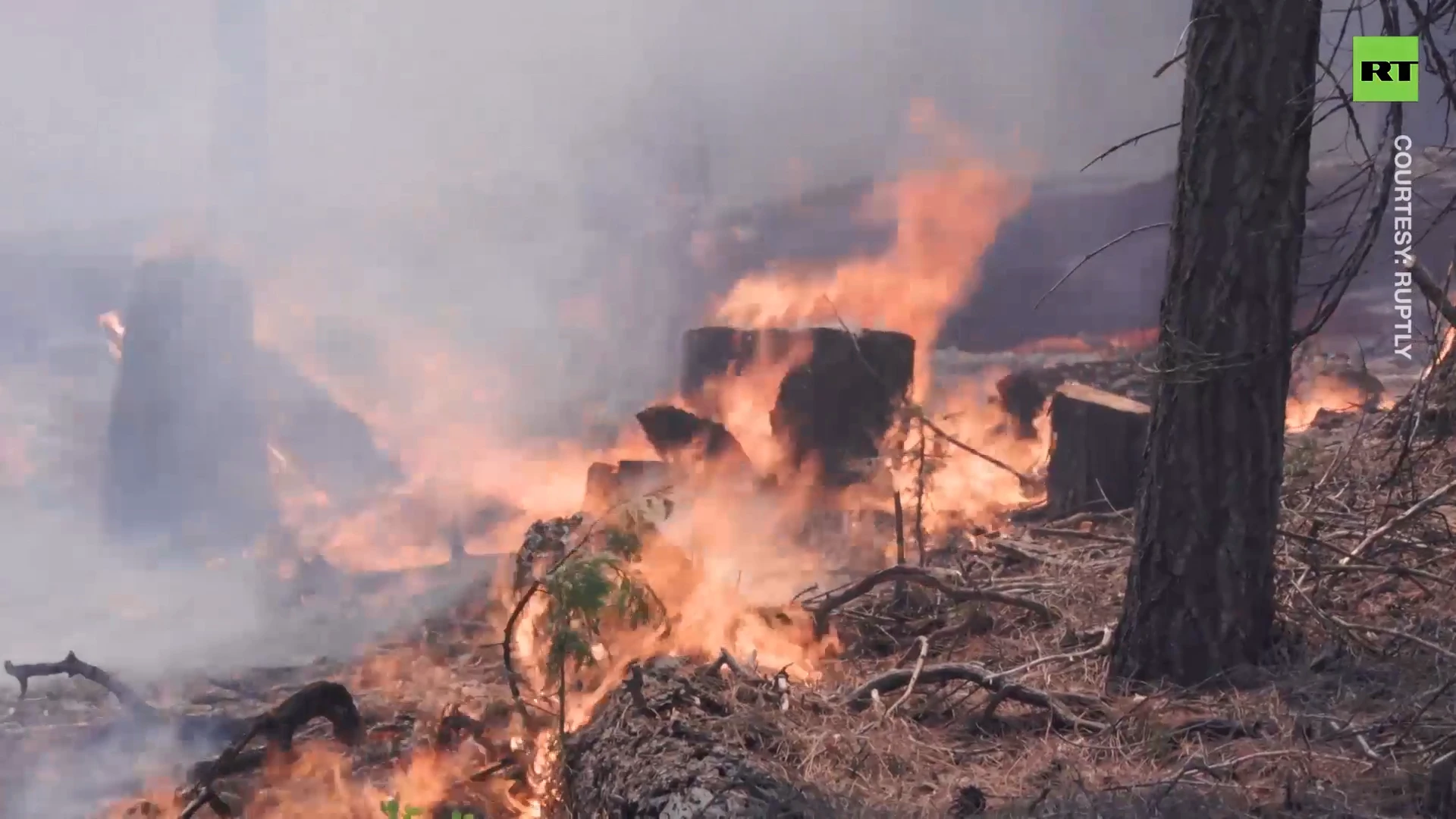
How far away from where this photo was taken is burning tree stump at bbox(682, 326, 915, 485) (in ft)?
17.1

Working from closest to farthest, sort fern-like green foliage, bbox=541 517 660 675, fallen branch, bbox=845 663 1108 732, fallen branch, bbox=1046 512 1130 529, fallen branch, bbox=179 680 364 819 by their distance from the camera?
fern-like green foliage, bbox=541 517 660 675
fallen branch, bbox=845 663 1108 732
fallen branch, bbox=179 680 364 819
fallen branch, bbox=1046 512 1130 529

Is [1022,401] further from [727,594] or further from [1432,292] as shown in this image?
[1432,292]

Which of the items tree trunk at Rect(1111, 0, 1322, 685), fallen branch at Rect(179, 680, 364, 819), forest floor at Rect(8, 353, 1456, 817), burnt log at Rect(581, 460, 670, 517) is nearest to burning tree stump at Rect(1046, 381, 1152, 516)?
forest floor at Rect(8, 353, 1456, 817)

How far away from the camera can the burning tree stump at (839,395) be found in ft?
17.1

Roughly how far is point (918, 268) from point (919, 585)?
2.92 m

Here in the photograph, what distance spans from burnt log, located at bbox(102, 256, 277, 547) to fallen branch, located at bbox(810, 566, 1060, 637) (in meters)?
3.02

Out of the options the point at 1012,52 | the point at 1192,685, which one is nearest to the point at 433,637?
the point at 1192,685

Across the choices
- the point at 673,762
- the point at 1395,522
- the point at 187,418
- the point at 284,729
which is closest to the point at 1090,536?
the point at 1395,522

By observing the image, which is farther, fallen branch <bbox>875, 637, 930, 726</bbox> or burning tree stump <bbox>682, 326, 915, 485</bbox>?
burning tree stump <bbox>682, 326, 915, 485</bbox>

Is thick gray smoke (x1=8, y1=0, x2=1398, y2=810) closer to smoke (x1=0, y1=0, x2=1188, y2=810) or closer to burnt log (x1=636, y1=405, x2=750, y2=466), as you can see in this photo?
smoke (x1=0, y1=0, x2=1188, y2=810)

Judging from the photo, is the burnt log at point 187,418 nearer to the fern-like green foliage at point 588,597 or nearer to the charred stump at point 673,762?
the fern-like green foliage at point 588,597

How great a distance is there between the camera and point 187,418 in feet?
15.7

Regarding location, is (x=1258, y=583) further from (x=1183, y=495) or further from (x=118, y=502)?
(x=118, y=502)

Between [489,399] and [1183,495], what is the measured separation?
4.23m
